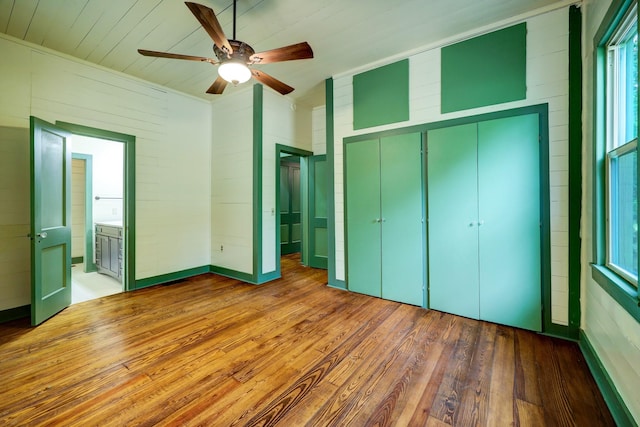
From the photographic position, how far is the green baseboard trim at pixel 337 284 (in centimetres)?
383

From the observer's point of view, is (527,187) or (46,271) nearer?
(527,187)

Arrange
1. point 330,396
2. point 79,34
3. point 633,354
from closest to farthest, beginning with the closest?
point 633,354, point 330,396, point 79,34

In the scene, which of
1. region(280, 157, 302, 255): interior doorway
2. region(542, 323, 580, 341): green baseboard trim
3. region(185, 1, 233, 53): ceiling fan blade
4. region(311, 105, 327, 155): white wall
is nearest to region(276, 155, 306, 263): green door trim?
region(280, 157, 302, 255): interior doorway

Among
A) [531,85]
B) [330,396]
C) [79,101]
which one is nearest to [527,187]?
[531,85]

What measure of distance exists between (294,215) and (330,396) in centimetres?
518

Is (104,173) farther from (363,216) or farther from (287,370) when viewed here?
(287,370)

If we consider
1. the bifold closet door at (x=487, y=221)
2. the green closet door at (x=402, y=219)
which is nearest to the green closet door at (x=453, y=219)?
the bifold closet door at (x=487, y=221)

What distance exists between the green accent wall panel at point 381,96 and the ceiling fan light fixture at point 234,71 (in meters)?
1.74

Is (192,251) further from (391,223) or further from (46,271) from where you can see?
(391,223)

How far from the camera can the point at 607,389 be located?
1674 mm

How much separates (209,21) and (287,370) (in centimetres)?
259

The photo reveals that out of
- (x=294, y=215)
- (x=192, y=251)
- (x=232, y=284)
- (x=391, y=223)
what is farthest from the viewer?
(x=294, y=215)

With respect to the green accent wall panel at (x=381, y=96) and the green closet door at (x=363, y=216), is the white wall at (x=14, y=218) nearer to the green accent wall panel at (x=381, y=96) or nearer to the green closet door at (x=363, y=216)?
the green closet door at (x=363, y=216)

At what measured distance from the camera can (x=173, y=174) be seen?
430 centimetres
